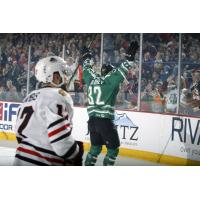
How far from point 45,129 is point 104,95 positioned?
59.6 inches

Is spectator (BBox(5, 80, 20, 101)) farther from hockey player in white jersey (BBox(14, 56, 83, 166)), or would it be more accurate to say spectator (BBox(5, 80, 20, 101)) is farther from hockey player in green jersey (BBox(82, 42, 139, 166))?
hockey player in white jersey (BBox(14, 56, 83, 166))

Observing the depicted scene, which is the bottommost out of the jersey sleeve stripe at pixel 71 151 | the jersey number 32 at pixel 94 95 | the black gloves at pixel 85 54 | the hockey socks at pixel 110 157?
the hockey socks at pixel 110 157

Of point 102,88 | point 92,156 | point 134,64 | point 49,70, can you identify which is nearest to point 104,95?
point 102,88

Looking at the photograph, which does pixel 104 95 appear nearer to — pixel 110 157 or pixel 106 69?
pixel 106 69

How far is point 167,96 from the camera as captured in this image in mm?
4609

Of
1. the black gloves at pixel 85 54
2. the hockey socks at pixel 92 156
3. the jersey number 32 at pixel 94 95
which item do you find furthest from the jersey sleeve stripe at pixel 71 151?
the black gloves at pixel 85 54

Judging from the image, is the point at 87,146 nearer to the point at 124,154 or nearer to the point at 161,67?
the point at 124,154

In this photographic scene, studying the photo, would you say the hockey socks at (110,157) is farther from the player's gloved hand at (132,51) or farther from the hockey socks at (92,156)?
the player's gloved hand at (132,51)

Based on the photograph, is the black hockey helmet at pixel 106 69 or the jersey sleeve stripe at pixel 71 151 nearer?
the jersey sleeve stripe at pixel 71 151

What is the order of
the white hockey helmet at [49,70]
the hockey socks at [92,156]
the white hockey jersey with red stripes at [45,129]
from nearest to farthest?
the white hockey jersey with red stripes at [45,129], the white hockey helmet at [49,70], the hockey socks at [92,156]

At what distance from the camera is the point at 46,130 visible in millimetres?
3123

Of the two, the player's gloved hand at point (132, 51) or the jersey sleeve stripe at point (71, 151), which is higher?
the player's gloved hand at point (132, 51)

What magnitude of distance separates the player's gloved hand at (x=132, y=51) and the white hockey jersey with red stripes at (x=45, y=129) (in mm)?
1415

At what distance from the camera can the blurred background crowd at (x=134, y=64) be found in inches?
179
